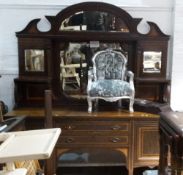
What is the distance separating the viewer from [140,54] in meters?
3.96

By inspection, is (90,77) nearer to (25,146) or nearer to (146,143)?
(146,143)

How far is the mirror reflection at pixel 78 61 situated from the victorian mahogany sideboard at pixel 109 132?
55 centimetres

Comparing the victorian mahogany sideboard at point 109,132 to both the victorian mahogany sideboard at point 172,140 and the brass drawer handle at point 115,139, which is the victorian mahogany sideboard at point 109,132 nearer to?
the brass drawer handle at point 115,139

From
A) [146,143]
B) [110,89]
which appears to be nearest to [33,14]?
[110,89]

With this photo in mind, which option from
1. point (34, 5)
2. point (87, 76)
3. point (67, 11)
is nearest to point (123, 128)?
point (87, 76)

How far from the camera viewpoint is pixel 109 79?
3928mm

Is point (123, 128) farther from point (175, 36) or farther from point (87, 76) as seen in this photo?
point (175, 36)

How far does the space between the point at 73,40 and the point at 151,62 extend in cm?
104

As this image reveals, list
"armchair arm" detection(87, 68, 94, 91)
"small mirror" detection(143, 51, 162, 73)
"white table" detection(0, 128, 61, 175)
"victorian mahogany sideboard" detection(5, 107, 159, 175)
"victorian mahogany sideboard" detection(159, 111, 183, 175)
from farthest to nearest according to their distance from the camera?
"small mirror" detection(143, 51, 162, 73) < "armchair arm" detection(87, 68, 94, 91) < "victorian mahogany sideboard" detection(5, 107, 159, 175) < "victorian mahogany sideboard" detection(159, 111, 183, 175) < "white table" detection(0, 128, 61, 175)

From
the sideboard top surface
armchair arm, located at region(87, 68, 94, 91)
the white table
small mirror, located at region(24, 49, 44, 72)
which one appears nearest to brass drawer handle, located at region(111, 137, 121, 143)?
the sideboard top surface

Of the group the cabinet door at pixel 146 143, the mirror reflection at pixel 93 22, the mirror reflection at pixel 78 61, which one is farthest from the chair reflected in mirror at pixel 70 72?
the cabinet door at pixel 146 143

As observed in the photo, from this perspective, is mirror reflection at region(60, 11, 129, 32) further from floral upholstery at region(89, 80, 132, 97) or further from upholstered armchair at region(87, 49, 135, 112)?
floral upholstery at region(89, 80, 132, 97)

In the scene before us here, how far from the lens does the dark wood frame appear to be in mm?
3885

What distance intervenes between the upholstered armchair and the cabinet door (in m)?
0.28
